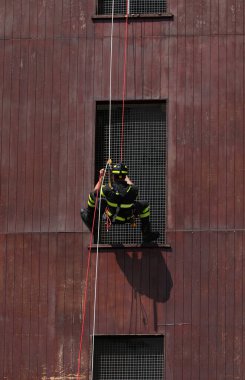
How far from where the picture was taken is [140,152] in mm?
21609

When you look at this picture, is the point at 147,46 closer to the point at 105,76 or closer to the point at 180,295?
the point at 105,76

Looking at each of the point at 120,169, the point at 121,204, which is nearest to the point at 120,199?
the point at 121,204

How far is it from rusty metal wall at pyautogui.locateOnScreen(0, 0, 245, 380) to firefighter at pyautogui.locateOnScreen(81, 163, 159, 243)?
1.48 feet

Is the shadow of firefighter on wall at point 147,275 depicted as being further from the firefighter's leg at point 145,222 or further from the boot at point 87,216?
the boot at point 87,216

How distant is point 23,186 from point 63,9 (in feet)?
12.1

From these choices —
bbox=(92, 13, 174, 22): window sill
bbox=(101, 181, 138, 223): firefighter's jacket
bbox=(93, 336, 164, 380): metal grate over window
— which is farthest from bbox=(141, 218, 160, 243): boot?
bbox=(92, 13, 174, 22): window sill

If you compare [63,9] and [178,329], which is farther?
[63,9]

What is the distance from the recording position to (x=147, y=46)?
21.7m

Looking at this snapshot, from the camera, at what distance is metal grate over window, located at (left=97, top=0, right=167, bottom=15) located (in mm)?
22047

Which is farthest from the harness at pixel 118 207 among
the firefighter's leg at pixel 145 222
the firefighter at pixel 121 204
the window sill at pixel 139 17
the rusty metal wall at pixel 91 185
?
the window sill at pixel 139 17

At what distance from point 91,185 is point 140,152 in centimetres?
121

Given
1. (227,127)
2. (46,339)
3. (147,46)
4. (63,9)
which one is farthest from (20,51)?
(46,339)

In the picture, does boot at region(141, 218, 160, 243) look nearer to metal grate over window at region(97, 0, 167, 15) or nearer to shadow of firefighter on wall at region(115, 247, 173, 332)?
shadow of firefighter on wall at region(115, 247, 173, 332)

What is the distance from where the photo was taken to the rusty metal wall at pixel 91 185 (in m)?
20.6
